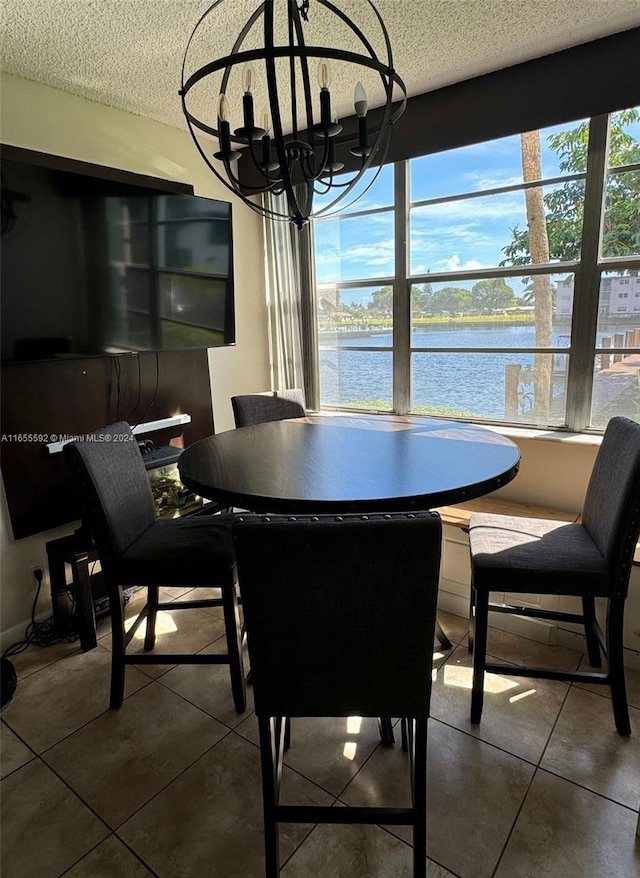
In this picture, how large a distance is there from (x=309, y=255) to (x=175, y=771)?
10.3 feet

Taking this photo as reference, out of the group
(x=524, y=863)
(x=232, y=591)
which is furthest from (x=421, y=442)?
(x=524, y=863)

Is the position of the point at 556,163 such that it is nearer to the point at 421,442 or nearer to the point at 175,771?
the point at 421,442

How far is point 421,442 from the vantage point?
2062mm

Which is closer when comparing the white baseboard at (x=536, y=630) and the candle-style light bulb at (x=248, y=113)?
the candle-style light bulb at (x=248, y=113)

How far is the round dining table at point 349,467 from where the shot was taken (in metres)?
1.48

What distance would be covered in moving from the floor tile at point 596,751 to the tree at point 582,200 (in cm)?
210

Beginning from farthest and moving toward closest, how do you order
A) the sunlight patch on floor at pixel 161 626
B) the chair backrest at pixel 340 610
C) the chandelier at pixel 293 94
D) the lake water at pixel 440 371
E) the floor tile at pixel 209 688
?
the lake water at pixel 440 371 → the sunlight patch on floor at pixel 161 626 → the floor tile at pixel 209 688 → the chandelier at pixel 293 94 → the chair backrest at pixel 340 610

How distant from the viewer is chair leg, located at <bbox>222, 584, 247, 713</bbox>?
1.83 meters

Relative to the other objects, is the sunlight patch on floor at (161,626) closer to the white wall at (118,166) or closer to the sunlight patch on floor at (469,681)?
the white wall at (118,166)

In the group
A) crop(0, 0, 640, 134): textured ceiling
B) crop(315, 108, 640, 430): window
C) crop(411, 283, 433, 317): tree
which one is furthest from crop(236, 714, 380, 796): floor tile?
crop(0, 0, 640, 134): textured ceiling

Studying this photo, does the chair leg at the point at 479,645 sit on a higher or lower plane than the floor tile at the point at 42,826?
higher

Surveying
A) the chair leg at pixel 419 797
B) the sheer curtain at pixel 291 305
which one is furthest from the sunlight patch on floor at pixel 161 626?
the sheer curtain at pixel 291 305

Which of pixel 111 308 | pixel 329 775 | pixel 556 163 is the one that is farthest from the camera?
pixel 556 163

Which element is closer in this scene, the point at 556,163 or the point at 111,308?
the point at 111,308
